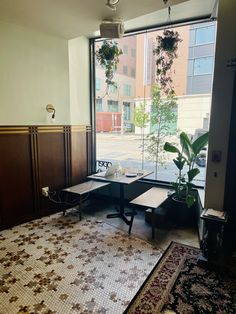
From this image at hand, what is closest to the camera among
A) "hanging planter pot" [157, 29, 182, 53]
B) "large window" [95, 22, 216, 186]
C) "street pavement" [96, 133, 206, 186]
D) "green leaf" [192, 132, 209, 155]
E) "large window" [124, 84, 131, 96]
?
"hanging planter pot" [157, 29, 182, 53]

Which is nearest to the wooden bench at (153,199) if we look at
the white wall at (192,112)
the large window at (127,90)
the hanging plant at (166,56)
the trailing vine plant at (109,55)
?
the white wall at (192,112)

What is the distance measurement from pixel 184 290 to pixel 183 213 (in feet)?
4.51

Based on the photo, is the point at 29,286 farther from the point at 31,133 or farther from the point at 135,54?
the point at 135,54

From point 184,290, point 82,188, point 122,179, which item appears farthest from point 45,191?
point 184,290

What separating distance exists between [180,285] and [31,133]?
2631mm

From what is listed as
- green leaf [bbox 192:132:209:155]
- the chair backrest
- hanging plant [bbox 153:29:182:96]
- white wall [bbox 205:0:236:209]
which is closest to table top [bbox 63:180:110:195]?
the chair backrest

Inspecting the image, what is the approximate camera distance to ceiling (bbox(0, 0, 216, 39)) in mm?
2352

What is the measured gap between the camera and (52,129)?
11.5 ft

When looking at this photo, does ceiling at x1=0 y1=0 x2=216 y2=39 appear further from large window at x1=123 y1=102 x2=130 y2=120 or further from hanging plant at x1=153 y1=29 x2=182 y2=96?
large window at x1=123 y1=102 x2=130 y2=120

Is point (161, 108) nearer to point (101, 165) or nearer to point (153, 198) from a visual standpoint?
point (153, 198)

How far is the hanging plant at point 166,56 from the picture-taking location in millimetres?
2877

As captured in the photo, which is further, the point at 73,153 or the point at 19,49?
the point at 73,153

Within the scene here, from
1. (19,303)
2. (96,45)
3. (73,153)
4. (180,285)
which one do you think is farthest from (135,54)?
(19,303)

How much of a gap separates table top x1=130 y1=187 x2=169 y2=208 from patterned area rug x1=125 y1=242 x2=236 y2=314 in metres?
0.73
